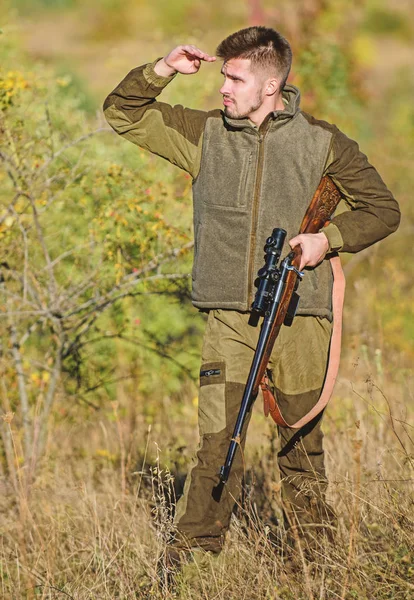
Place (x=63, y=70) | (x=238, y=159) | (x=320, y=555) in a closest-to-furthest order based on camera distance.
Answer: (x=320, y=555) → (x=238, y=159) → (x=63, y=70)

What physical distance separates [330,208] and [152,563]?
175cm

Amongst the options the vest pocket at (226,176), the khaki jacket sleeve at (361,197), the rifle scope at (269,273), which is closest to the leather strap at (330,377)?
the khaki jacket sleeve at (361,197)

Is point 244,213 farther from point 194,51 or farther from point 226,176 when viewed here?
point 194,51

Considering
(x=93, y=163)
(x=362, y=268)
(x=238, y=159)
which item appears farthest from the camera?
(x=362, y=268)

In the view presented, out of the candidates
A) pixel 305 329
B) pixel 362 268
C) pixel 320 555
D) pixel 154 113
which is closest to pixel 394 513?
pixel 320 555

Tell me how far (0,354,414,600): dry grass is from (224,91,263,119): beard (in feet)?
4.23

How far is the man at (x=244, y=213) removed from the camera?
3.78 metres

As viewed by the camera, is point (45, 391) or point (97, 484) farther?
point (45, 391)

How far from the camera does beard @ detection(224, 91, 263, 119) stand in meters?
3.81

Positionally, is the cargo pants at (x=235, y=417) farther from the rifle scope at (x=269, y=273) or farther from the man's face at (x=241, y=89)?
the man's face at (x=241, y=89)

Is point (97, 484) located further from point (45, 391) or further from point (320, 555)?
point (320, 555)

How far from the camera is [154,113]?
399cm

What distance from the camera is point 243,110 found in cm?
381

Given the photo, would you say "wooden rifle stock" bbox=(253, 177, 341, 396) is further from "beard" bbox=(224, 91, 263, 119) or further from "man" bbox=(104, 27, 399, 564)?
"beard" bbox=(224, 91, 263, 119)
